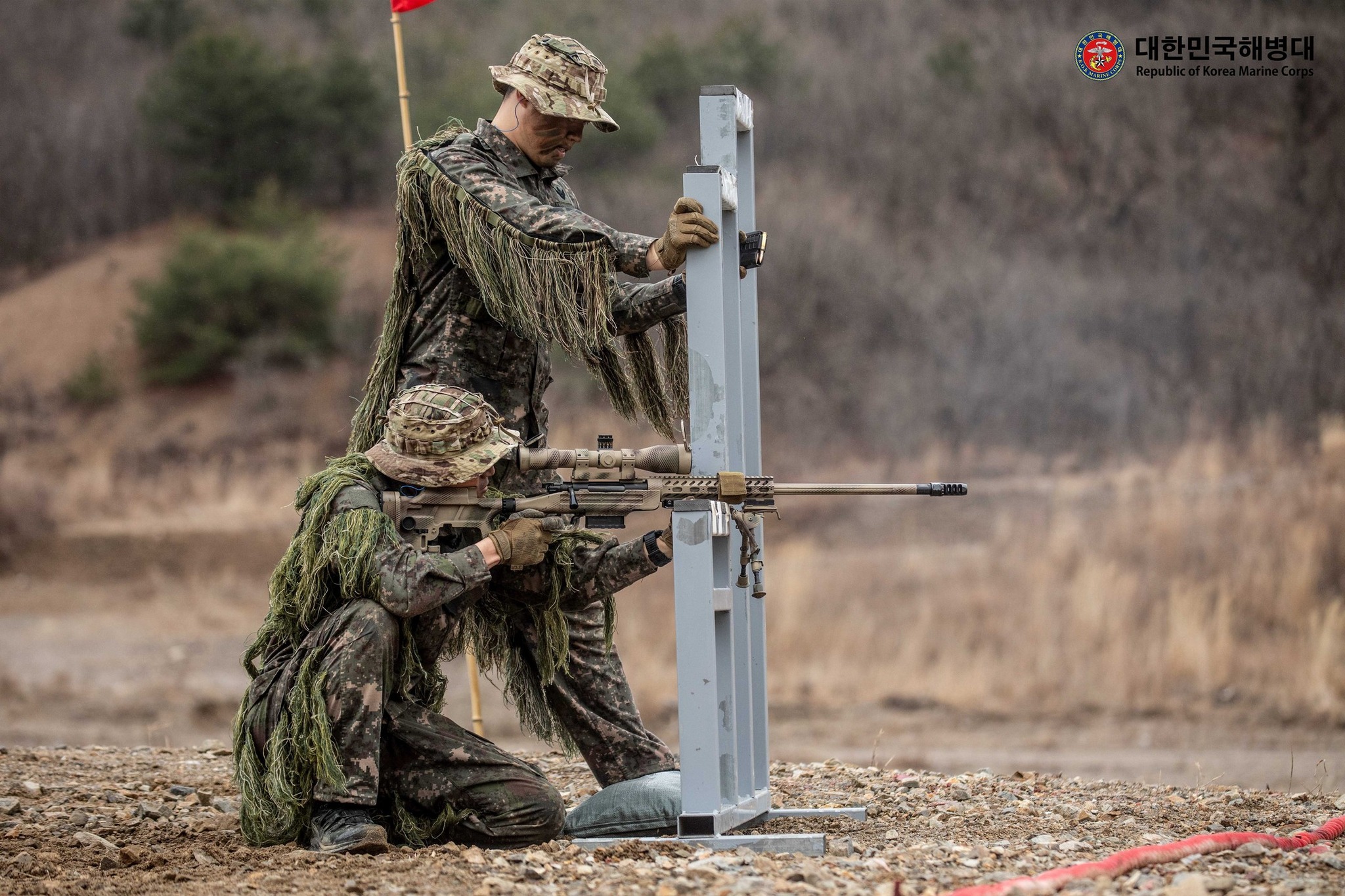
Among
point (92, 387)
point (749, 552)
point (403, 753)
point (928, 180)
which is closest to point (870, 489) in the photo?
point (749, 552)

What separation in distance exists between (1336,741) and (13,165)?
56.6 ft

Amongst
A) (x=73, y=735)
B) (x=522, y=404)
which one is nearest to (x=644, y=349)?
(x=522, y=404)

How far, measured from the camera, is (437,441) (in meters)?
4.19

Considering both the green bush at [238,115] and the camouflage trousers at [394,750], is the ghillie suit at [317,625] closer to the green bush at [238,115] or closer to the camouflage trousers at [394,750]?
the camouflage trousers at [394,750]

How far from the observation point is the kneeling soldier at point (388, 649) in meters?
4.07

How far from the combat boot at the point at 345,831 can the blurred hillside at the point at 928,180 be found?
10.8m

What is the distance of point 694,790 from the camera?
4.00 metres

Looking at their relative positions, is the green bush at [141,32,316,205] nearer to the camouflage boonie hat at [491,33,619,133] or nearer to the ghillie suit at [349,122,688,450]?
the ghillie suit at [349,122,688,450]

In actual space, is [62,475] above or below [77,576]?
above

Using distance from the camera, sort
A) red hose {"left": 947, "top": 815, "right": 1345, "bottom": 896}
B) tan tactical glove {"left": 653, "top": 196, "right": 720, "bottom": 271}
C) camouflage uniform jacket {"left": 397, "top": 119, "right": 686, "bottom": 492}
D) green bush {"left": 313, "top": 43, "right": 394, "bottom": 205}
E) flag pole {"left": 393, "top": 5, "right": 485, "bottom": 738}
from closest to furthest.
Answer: red hose {"left": 947, "top": 815, "right": 1345, "bottom": 896}
tan tactical glove {"left": 653, "top": 196, "right": 720, "bottom": 271}
camouflage uniform jacket {"left": 397, "top": 119, "right": 686, "bottom": 492}
flag pole {"left": 393, "top": 5, "right": 485, "bottom": 738}
green bush {"left": 313, "top": 43, "right": 394, "bottom": 205}

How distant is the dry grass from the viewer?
11.9 metres

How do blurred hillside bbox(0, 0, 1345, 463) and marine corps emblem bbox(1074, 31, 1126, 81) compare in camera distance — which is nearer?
marine corps emblem bbox(1074, 31, 1126, 81)

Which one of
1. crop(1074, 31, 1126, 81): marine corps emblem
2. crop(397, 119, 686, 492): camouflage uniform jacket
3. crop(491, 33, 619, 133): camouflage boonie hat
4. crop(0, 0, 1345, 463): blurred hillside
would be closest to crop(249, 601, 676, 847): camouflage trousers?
crop(397, 119, 686, 492): camouflage uniform jacket

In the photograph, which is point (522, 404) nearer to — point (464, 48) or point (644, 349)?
point (644, 349)
